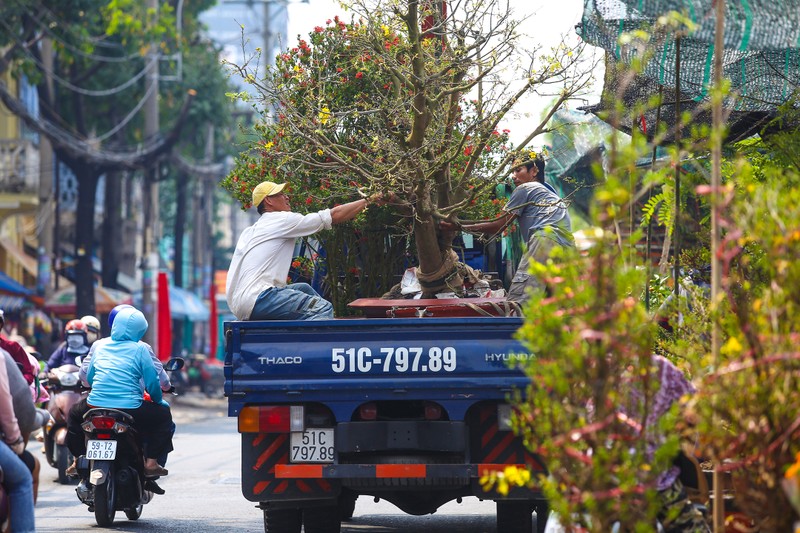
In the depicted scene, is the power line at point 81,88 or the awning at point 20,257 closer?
the power line at point 81,88

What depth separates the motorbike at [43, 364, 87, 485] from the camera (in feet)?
46.4

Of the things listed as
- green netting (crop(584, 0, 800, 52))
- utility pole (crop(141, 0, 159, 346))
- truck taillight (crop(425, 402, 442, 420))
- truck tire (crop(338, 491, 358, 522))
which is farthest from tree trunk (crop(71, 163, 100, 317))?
green netting (crop(584, 0, 800, 52))

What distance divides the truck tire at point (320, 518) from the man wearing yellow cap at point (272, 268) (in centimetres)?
131

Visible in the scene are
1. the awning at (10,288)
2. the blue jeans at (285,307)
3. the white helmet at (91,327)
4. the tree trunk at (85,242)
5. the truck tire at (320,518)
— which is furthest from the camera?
the tree trunk at (85,242)

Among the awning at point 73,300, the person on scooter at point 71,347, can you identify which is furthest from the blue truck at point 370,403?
the awning at point 73,300

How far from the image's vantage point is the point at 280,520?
934 centimetres

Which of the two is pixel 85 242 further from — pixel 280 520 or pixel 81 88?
pixel 280 520

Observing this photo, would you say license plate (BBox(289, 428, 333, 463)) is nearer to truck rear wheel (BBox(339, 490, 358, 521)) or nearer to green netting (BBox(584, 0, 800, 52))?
truck rear wheel (BBox(339, 490, 358, 521))

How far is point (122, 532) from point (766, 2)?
5801 mm

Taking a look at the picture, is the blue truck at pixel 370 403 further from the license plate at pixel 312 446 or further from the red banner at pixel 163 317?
the red banner at pixel 163 317

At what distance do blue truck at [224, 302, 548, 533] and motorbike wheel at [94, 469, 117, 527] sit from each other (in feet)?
6.57

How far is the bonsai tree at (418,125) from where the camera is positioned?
33.3ft

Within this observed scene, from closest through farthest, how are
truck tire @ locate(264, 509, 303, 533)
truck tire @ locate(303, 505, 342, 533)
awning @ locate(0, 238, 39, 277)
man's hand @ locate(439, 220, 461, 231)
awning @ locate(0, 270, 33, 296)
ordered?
truck tire @ locate(264, 509, 303, 533), truck tire @ locate(303, 505, 342, 533), man's hand @ locate(439, 220, 461, 231), awning @ locate(0, 270, 33, 296), awning @ locate(0, 238, 39, 277)

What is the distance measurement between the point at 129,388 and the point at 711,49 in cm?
485
